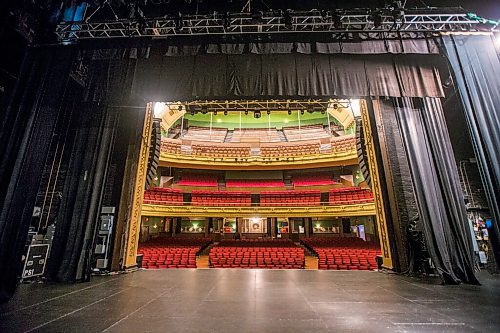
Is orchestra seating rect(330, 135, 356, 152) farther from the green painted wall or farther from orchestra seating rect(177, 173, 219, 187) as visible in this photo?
orchestra seating rect(177, 173, 219, 187)

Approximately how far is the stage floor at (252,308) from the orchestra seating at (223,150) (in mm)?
15570

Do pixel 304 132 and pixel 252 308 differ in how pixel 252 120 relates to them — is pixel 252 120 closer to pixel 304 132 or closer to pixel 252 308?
pixel 304 132

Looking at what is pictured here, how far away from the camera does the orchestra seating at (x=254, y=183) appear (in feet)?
64.7

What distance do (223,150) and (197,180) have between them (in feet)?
11.5

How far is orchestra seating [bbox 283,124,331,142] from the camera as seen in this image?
2099cm

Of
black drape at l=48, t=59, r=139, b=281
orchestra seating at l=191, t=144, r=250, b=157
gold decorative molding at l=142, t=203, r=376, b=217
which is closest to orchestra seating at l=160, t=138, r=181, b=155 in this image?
orchestra seating at l=191, t=144, r=250, b=157

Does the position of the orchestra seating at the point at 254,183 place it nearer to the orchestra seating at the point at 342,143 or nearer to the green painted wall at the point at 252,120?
the orchestra seating at the point at 342,143

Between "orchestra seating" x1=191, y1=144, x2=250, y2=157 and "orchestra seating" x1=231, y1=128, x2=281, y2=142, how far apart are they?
1562mm

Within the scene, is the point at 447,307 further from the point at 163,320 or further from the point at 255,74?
the point at 255,74

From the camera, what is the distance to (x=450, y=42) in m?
4.29

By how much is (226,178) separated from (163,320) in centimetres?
1829

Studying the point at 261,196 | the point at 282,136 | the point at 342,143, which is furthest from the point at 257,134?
the point at 342,143

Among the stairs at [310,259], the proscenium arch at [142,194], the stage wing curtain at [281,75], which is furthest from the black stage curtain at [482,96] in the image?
the stairs at [310,259]

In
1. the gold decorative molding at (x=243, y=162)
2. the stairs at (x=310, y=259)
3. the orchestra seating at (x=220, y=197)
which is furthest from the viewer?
the orchestra seating at (x=220, y=197)
